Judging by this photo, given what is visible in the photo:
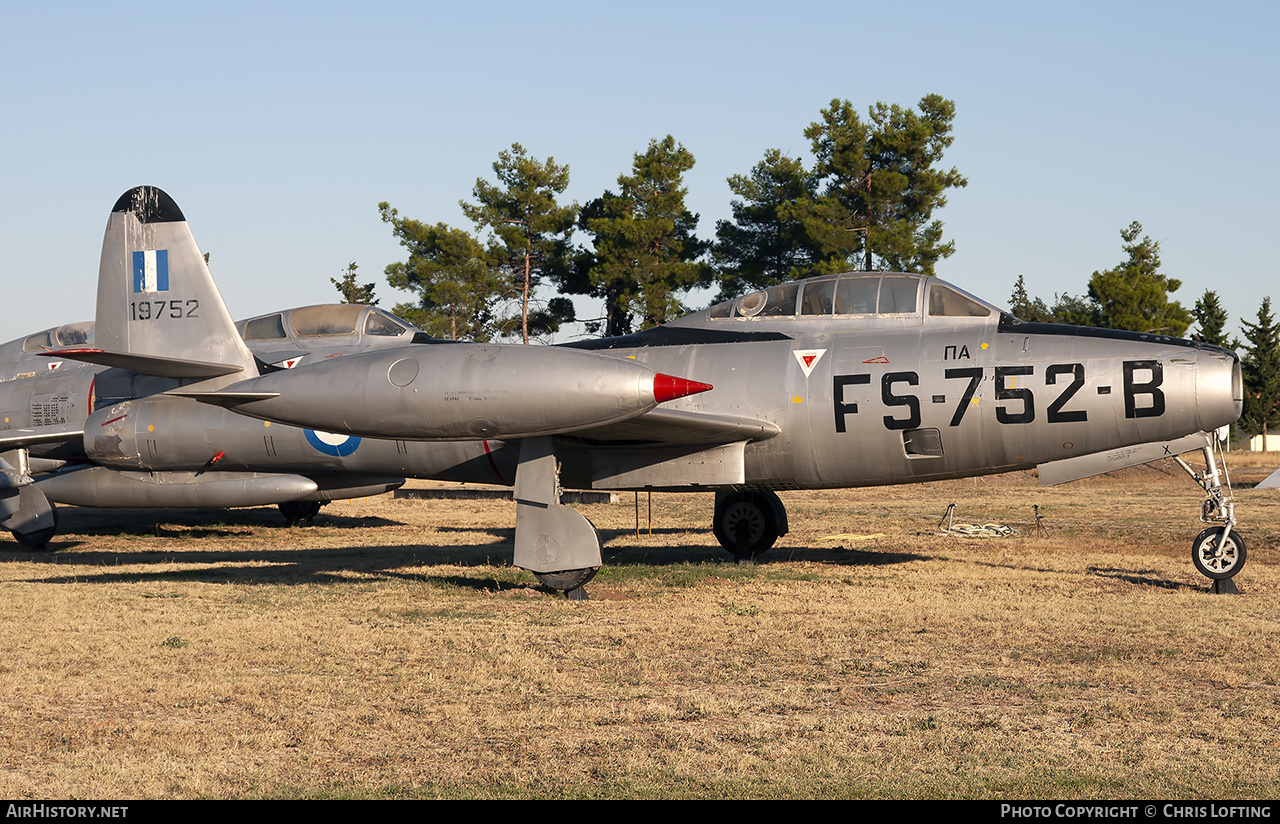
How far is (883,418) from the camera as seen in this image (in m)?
12.1

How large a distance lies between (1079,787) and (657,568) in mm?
9156

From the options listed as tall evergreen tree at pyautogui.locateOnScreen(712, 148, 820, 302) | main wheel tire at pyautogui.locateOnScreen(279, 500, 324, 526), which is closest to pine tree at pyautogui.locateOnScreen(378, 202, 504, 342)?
tall evergreen tree at pyautogui.locateOnScreen(712, 148, 820, 302)

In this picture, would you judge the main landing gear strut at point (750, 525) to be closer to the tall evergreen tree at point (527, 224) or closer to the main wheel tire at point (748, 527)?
the main wheel tire at point (748, 527)

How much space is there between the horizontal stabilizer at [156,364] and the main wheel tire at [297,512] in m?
8.96

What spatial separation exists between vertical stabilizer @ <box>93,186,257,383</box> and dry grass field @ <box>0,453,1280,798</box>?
9.86 feet

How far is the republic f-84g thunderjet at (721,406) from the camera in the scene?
1038 cm

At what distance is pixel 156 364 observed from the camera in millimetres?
12844

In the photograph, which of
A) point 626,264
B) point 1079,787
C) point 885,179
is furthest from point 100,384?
point 885,179

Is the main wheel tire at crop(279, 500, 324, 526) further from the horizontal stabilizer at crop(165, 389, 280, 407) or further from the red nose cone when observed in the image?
the red nose cone

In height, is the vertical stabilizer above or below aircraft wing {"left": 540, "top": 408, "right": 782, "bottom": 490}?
above

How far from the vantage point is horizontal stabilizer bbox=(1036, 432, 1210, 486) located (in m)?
11.9

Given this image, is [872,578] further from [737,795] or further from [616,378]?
[737,795]

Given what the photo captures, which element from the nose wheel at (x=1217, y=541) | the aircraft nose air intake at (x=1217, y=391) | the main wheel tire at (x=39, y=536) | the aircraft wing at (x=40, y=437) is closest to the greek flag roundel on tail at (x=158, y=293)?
the aircraft wing at (x=40, y=437)

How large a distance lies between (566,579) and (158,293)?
23.6 feet
